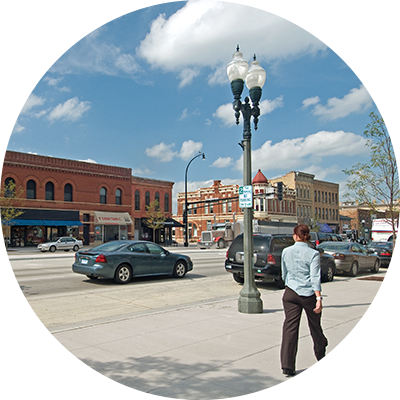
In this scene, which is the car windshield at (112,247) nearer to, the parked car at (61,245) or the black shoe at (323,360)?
the black shoe at (323,360)

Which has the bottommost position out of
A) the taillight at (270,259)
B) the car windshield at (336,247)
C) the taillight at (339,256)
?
the taillight at (339,256)

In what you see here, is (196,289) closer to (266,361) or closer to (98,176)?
(266,361)

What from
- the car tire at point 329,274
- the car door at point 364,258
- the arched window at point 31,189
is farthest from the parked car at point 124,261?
the arched window at point 31,189

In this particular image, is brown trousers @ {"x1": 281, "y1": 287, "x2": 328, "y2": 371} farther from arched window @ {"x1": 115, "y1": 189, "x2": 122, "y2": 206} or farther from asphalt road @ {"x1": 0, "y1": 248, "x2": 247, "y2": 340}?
arched window @ {"x1": 115, "y1": 189, "x2": 122, "y2": 206}

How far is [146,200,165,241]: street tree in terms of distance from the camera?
50897 millimetres

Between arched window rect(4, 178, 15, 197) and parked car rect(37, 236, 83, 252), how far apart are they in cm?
679

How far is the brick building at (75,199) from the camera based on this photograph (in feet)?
130

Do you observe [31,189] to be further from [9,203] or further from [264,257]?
[264,257]

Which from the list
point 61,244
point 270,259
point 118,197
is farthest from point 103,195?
point 270,259

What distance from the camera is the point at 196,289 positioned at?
12.0 meters

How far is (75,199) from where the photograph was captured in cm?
4416

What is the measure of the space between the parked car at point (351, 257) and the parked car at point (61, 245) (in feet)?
81.8

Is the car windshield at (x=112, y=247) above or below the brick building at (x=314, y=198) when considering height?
below

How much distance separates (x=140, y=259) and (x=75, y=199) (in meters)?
33.4
